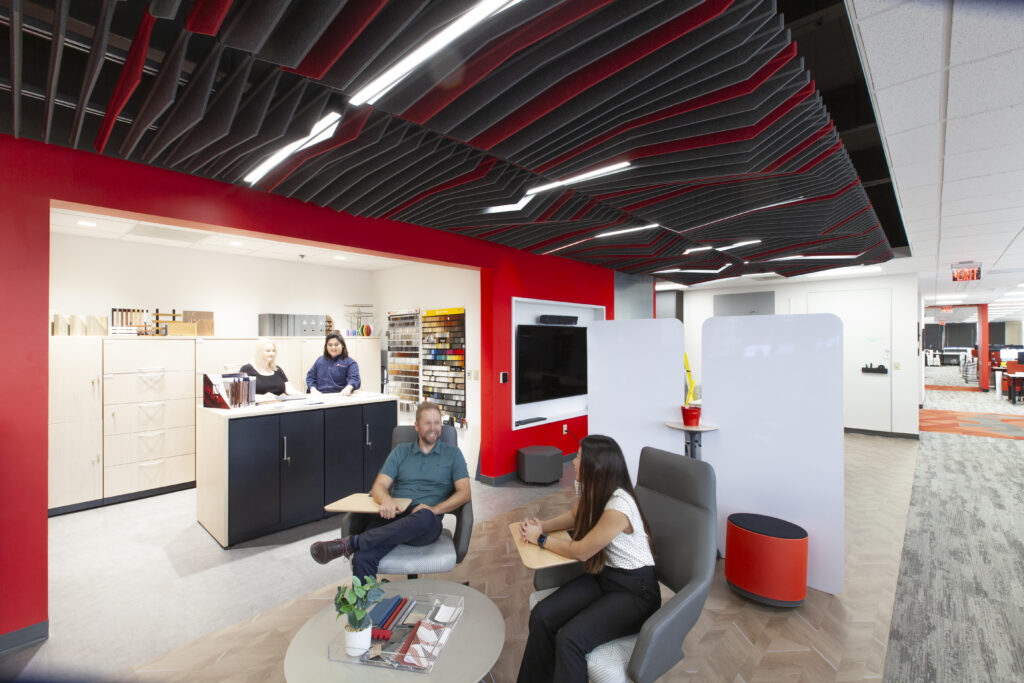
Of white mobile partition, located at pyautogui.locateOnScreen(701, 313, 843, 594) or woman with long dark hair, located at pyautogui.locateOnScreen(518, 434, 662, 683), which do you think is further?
white mobile partition, located at pyautogui.locateOnScreen(701, 313, 843, 594)

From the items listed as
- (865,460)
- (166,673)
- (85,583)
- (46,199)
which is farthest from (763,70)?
(865,460)

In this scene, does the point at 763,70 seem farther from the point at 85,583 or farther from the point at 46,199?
the point at 85,583

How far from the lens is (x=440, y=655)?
182cm

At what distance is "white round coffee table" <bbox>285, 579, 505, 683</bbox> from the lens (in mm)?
1702

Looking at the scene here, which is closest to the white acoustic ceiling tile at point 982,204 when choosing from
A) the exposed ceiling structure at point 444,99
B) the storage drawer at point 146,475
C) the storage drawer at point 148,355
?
the exposed ceiling structure at point 444,99

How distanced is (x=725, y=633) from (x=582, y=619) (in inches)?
56.7

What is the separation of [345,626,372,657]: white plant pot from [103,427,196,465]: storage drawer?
16.4ft

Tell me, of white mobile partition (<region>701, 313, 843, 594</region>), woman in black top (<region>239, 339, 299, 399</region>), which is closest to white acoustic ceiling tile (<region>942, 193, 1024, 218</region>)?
white mobile partition (<region>701, 313, 843, 594</region>)

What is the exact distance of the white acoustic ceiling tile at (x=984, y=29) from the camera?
5.84ft

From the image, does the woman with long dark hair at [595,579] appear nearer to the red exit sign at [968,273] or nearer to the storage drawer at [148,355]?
the storage drawer at [148,355]

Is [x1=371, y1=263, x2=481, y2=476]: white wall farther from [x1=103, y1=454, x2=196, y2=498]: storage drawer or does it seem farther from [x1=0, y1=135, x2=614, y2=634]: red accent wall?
[x1=103, y1=454, x2=196, y2=498]: storage drawer

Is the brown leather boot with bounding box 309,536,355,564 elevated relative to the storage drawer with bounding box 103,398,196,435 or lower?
lower

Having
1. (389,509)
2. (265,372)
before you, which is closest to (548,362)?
(265,372)

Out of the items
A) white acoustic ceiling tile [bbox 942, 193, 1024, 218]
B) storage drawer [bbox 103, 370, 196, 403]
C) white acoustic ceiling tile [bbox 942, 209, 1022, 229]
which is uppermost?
white acoustic ceiling tile [bbox 942, 193, 1024, 218]
